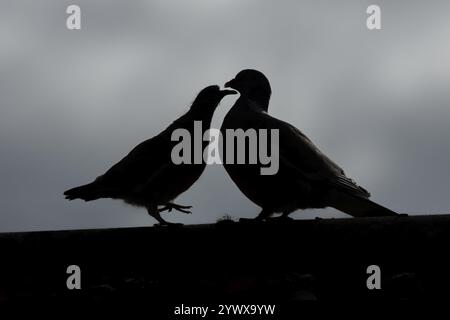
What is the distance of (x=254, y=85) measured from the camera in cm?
994

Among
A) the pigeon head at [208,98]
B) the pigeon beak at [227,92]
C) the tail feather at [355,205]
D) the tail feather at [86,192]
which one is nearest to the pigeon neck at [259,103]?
the pigeon beak at [227,92]

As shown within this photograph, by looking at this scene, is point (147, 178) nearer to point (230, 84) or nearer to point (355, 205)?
point (355, 205)

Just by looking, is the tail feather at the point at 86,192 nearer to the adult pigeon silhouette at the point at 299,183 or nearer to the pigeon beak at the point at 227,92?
the adult pigeon silhouette at the point at 299,183

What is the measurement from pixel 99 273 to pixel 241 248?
32.9 inches

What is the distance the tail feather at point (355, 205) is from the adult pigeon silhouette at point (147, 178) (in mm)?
1086

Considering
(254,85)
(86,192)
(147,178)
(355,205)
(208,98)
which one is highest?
(254,85)

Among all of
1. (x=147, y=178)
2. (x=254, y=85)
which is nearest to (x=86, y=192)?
(x=147, y=178)

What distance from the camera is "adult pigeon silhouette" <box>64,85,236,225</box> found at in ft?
27.5

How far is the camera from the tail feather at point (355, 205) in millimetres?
8125

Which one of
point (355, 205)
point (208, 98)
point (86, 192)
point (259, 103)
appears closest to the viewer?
point (355, 205)

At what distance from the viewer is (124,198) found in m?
8.60

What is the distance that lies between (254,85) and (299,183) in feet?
6.65
